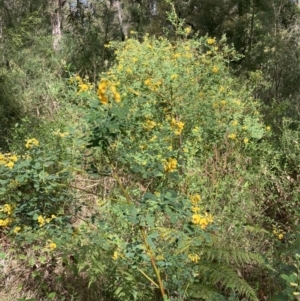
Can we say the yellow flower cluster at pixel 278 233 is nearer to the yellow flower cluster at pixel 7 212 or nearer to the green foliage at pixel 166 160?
the green foliage at pixel 166 160

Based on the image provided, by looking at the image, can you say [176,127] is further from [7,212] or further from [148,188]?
[7,212]

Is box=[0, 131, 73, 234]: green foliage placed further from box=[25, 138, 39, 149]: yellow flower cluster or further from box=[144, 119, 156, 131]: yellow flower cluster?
box=[144, 119, 156, 131]: yellow flower cluster

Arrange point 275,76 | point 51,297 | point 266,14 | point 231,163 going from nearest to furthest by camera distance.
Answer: point 51,297, point 231,163, point 275,76, point 266,14

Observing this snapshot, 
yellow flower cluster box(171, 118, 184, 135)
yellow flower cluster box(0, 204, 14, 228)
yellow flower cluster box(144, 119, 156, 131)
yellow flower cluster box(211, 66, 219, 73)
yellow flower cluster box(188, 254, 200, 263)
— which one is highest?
yellow flower cluster box(211, 66, 219, 73)

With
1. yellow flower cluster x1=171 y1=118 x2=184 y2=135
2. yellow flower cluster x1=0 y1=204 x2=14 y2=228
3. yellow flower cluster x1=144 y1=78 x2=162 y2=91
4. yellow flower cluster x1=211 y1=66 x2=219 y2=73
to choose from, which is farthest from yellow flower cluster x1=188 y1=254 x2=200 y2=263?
yellow flower cluster x1=211 y1=66 x2=219 y2=73

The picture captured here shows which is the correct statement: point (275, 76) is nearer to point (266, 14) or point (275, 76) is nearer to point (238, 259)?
point (266, 14)

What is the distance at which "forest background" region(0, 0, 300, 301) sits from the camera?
196 cm

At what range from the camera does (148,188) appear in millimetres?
2982

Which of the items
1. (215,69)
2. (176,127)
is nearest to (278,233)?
(176,127)

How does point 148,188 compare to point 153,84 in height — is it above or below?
below

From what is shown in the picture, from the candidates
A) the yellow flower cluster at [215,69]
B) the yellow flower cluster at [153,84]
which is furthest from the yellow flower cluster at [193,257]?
the yellow flower cluster at [215,69]

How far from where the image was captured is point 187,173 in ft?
10.2

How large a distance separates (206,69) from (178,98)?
0.82 m

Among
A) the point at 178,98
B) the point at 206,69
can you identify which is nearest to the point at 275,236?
the point at 178,98
